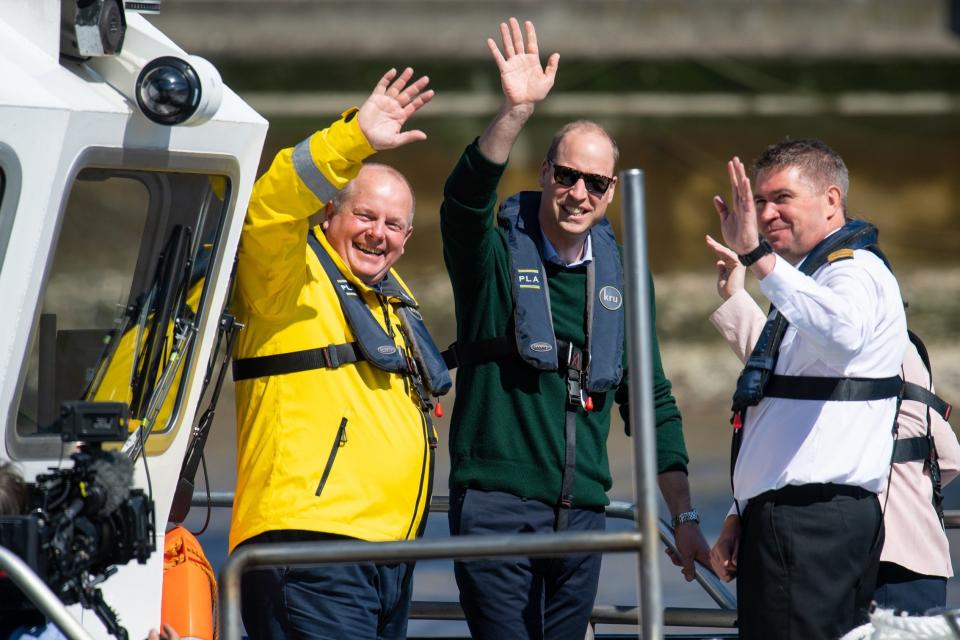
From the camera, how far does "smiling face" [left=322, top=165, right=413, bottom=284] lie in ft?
12.8

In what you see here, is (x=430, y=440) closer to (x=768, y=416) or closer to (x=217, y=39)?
(x=768, y=416)

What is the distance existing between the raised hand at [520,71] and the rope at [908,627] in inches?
64.1

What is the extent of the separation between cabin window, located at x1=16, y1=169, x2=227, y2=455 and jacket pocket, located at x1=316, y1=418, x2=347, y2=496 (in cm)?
43

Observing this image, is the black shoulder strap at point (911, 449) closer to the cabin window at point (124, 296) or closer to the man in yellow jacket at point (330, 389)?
the man in yellow jacket at point (330, 389)

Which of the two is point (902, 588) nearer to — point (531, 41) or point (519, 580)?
point (519, 580)

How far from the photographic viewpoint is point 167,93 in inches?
131

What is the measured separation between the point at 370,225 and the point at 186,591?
1092mm

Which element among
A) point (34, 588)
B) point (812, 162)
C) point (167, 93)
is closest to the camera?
point (34, 588)

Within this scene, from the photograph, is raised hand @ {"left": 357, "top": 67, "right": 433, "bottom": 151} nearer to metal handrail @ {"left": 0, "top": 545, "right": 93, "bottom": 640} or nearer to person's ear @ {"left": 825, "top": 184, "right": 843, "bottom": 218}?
person's ear @ {"left": 825, "top": 184, "right": 843, "bottom": 218}

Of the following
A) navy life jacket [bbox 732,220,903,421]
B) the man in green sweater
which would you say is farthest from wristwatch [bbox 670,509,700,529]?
navy life jacket [bbox 732,220,903,421]

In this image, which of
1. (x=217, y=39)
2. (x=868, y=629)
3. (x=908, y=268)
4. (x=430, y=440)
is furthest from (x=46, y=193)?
(x=908, y=268)

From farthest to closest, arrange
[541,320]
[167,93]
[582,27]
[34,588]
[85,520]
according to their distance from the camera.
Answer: [582,27] → [541,320] → [167,93] → [85,520] → [34,588]

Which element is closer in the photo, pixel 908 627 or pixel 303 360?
pixel 908 627

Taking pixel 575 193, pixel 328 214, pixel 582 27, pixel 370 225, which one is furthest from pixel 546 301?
pixel 582 27
